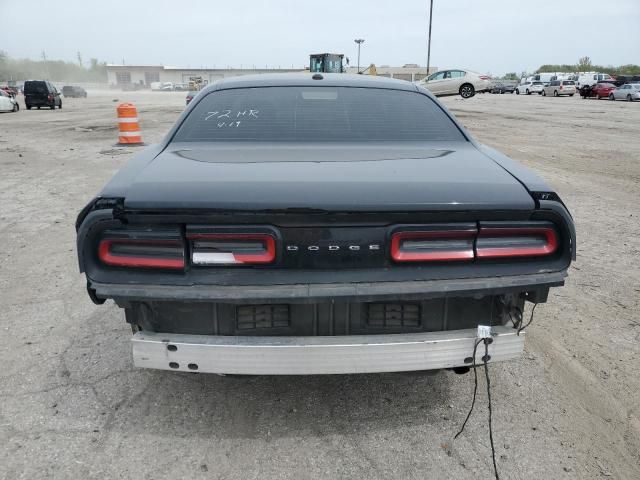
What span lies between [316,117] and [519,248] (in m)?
1.55

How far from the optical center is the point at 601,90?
39188 millimetres

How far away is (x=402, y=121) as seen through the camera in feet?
10.3

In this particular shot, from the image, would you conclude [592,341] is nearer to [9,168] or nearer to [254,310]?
[254,310]

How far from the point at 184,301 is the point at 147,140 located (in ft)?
42.7

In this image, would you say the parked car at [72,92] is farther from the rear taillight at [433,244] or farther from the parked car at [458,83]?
the rear taillight at [433,244]

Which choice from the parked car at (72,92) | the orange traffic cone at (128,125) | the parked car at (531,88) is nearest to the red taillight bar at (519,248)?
the orange traffic cone at (128,125)

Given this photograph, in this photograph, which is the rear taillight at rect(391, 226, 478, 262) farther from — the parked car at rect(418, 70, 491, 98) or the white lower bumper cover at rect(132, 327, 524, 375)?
the parked car at rect(418, 70, 491, 98)

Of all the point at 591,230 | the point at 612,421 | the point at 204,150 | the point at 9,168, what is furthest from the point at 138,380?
the point at 9,168

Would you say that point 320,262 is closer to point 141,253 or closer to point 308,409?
point 141,253

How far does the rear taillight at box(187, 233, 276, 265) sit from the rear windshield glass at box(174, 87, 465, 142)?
106 cm

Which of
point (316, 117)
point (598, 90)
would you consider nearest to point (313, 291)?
point (316, 117)

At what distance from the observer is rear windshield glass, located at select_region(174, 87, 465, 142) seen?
3.00 m

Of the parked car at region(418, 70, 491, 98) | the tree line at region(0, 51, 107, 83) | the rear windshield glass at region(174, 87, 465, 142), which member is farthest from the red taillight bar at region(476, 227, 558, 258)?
the tree line at region(0, 51, 107, 83)

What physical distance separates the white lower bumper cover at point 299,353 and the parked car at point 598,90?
43.2 m
